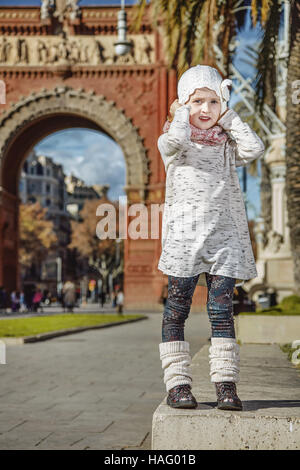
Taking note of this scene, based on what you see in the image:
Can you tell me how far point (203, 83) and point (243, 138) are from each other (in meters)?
0.39

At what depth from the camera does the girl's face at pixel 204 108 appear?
4512 mm

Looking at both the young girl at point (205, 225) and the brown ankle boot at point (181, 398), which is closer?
the brown ankle boot at point (181, 398)

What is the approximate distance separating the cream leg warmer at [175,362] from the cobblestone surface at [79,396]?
1.13 m

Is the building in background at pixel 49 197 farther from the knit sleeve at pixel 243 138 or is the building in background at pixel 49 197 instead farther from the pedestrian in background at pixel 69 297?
the knit sleeve at pixel 243 138

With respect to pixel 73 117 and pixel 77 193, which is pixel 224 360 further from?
pixel 77 193

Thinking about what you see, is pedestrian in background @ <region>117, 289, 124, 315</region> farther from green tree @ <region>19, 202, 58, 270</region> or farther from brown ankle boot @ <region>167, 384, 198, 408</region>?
green tree @ <region>19, 202, 58, 270</region>

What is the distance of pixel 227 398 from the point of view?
406 centimetres

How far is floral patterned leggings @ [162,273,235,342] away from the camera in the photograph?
4.29m

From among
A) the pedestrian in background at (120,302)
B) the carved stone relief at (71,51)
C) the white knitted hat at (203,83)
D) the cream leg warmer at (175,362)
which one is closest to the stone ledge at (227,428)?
the cream leg warmer at (175,362)

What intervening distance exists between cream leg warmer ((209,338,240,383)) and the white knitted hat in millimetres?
1319

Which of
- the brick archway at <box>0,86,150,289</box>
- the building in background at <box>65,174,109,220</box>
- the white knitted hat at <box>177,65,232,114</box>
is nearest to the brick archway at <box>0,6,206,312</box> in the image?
the brick archway at <box>0,86,150,289</box>

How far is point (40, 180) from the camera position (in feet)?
368

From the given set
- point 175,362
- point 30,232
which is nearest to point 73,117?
point 175,362
